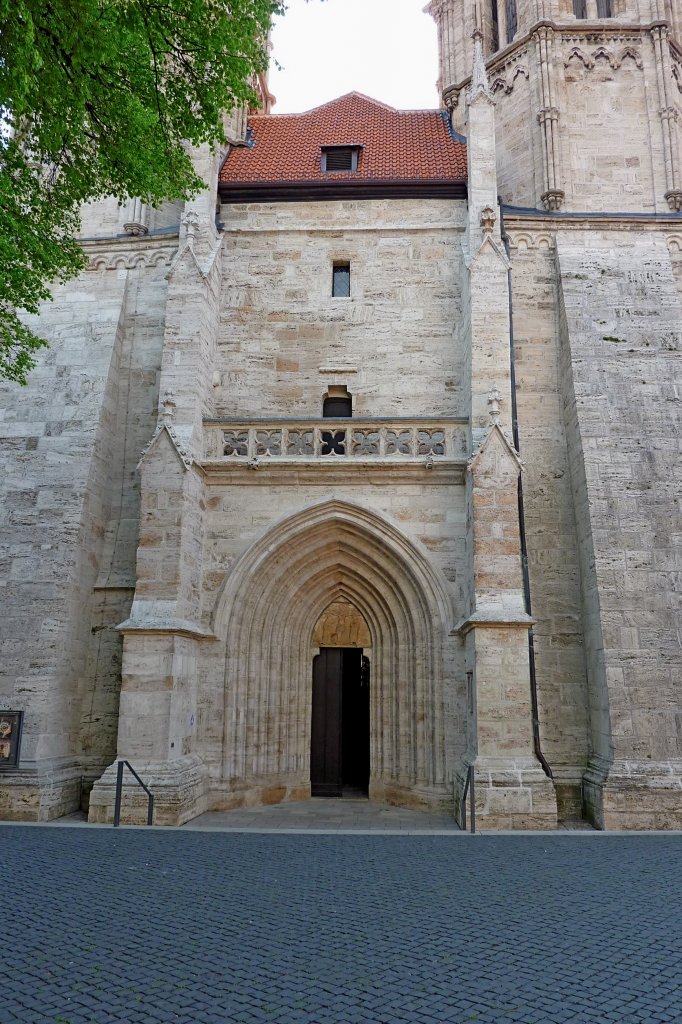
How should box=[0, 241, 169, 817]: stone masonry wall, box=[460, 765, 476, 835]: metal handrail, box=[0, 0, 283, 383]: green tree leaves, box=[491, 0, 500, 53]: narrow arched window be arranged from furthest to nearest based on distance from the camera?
box=[491, 0, 500, 53]: narrow arched window < box=[0, 241, 169, 817]: stone masonry wall < box=[460, 765, 476, 835]: metal handrail < box=[0, 0, 283, 383]: green tree leaves

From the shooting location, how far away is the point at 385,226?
44.2 feet

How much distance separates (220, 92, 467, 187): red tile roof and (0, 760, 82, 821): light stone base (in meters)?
10.7

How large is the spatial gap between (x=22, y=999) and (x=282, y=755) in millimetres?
7408

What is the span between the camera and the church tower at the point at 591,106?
13.9 m

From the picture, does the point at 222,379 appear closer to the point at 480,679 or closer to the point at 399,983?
the point at 480,679

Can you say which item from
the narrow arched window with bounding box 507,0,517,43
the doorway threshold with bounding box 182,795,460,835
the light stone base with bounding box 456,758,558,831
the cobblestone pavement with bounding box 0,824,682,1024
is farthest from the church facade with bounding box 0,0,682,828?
the cobblestone pavement with bounding box 0,824,682,1024

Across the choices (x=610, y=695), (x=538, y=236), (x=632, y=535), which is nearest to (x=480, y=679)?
(x=610, y=695)

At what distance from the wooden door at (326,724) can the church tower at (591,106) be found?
375 inches

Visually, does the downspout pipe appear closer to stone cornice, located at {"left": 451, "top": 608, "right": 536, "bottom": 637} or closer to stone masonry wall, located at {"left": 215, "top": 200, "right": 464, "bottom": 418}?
stone cornice, located at {"left": 451, "top": 608, "right": 536, "bottom": 637}

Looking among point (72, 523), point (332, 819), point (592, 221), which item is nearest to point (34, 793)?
point (72, 523)

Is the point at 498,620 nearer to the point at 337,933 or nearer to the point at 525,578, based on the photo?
the point at 525,578

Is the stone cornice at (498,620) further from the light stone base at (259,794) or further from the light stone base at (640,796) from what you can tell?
the light stone base at (259,794)

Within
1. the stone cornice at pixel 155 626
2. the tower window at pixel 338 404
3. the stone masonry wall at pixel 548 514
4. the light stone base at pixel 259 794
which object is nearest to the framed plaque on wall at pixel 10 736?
the stone cornice at pixel 155 626

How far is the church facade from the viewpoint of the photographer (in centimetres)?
1014
